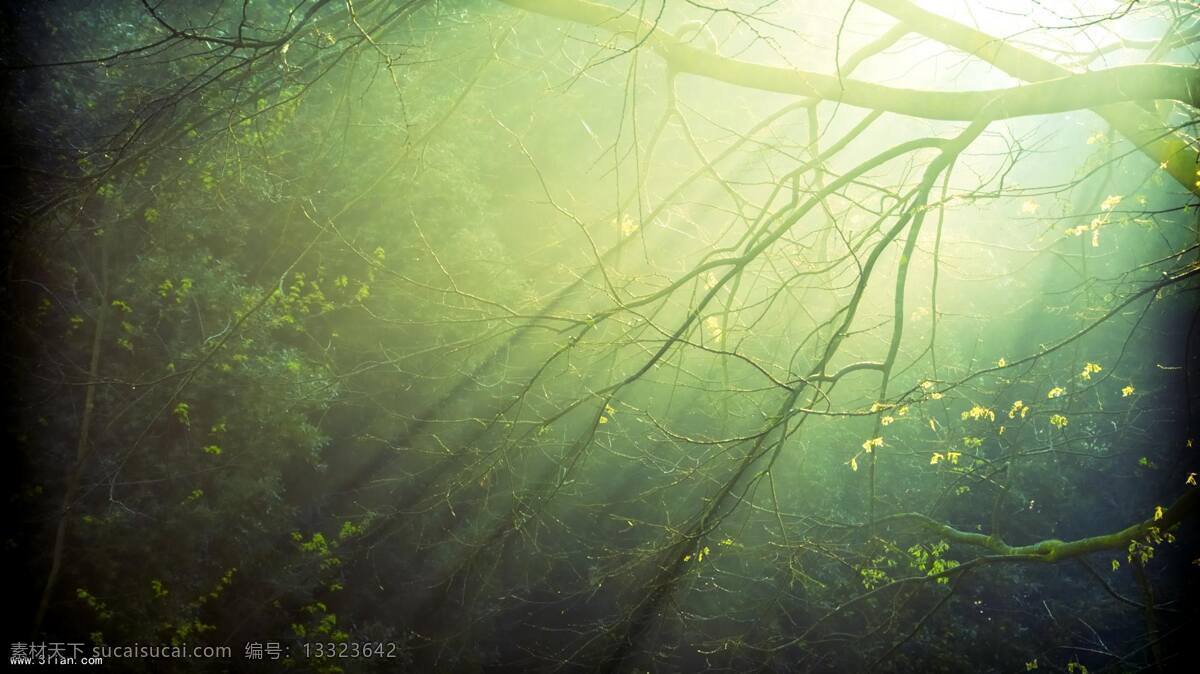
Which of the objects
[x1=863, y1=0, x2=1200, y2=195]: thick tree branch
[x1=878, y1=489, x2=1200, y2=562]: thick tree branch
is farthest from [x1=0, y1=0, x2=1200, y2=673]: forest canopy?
[x1=863, y1=0, x2=1200, y2=195]: thick tree branch

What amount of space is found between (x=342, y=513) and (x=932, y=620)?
6.45 meters

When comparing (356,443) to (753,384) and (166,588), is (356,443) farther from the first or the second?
(753,384)

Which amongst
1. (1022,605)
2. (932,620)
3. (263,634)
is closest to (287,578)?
(263,634)

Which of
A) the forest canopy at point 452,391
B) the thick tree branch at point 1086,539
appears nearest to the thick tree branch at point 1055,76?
the thick tree branch at point 1086,539

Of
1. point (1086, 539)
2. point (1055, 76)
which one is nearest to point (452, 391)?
point (1086, 539)

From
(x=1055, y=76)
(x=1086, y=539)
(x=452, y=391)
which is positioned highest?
(x=452, y=391)

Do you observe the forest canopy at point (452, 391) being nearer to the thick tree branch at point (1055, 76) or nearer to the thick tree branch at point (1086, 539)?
the thick tree branch at point (1086, 539)

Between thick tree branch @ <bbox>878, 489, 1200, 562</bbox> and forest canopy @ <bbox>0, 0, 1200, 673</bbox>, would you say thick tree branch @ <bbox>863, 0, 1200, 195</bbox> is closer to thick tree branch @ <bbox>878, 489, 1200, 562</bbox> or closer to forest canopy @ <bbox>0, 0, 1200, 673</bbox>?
→ thick tree branch @ <bbox>878, 489, 1200, 562</bbox>

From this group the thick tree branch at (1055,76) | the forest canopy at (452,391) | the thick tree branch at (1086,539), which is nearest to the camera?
the thick tree branch at (1055,76)

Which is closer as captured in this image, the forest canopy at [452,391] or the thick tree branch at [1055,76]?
the thick tree branch at [1055,76]

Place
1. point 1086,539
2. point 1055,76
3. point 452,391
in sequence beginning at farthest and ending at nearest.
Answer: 1. point 452,391
2. point 1086,539
3. point 1055,76

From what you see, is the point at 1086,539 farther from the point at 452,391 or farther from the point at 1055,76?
the point at 452,391

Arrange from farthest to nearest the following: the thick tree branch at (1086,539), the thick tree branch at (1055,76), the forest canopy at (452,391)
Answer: the forest canopy at (452,391) < the thick tree branch at (1086,539) < the thick tree branch at (1055,76)

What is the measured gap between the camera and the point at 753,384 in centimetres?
761
